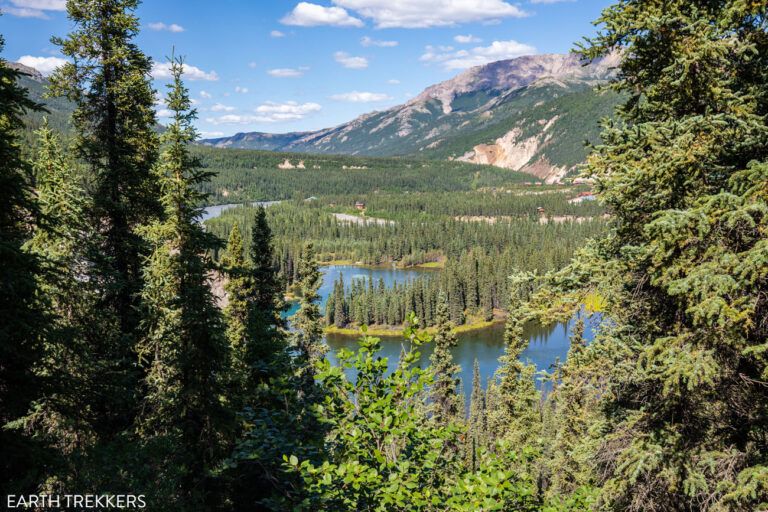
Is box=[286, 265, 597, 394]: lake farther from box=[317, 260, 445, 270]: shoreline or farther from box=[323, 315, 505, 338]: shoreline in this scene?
box=[317, 260, 445, 270]: shoreline

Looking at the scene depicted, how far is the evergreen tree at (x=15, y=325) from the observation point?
8.08m

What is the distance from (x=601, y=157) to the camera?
28.1 feet

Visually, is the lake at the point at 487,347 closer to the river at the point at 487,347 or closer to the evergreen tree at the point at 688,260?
the river at the point at 487,347

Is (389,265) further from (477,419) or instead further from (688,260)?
(688,260)

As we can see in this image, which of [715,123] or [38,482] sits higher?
[715,123]

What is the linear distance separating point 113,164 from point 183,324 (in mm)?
5962

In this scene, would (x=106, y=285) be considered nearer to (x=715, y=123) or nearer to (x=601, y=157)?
(x=601, y=157)

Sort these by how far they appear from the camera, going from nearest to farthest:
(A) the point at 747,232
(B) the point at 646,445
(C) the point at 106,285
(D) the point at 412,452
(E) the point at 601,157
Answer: (D) the point at 412,452 → (A) the point at 747,232 → (B) the point at 646,445 → (E) the point at 601,157 → (C) the point at 106,285

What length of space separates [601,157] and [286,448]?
23.3ft

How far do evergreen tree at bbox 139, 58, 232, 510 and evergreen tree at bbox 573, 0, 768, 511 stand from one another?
10.9 meters

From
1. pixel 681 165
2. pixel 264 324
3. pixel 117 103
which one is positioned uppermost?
pixel 117 103

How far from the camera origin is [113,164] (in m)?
15.6

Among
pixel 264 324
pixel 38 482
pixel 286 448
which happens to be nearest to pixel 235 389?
pixel 264 324

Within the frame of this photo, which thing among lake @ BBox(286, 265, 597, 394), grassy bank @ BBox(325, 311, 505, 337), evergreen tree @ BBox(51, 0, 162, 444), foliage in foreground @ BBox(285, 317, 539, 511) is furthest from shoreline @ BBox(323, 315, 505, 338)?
foliage in foreground @ BBox(285, 317, 539, 511)
